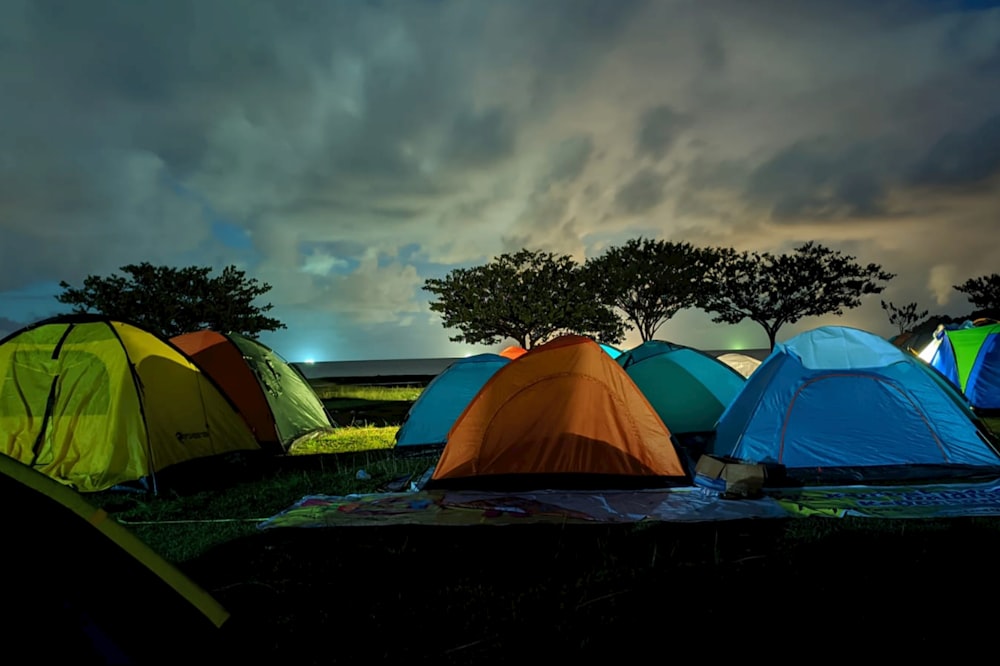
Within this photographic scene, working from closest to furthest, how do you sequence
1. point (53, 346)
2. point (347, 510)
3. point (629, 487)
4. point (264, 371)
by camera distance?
point (347, 510) → point (629, 487) → point (53, 346) → point (264, 371)

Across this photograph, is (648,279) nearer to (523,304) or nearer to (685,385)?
(523,304)

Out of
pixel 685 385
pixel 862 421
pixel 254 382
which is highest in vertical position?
pixel 685 385

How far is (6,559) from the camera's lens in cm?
188

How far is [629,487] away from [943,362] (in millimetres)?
14490

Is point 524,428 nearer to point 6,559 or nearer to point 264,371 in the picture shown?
point 6,559

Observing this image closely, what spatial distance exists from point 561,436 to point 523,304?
114 feet

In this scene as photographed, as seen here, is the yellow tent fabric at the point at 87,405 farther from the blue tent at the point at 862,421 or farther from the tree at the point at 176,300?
the tree at the point at 176,300

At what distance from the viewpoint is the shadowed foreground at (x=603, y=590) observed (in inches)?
141

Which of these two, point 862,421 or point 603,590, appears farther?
point 862,421

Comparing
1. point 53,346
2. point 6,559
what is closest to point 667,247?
point 53,346

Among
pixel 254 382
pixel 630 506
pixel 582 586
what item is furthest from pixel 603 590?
pixel 254 382

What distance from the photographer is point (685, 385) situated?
11883 mm

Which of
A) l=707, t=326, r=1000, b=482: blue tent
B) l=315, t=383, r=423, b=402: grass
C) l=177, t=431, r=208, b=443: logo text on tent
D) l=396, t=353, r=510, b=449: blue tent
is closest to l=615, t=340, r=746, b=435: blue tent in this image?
l=396, t=353, r=510, b=449: blue tent

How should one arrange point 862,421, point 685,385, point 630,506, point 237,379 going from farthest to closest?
point 237,379, point 685,385, point 862,421, point 630,506
